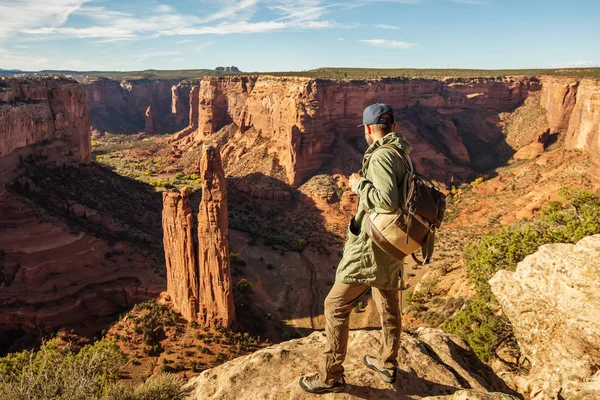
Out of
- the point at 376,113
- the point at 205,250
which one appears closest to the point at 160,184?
the point at 205,250

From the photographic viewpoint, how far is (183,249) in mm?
26766

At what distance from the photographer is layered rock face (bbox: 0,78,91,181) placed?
4003 cm

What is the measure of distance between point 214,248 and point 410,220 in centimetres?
2144

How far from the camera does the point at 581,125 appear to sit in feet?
170

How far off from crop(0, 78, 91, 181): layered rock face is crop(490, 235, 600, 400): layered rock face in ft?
138

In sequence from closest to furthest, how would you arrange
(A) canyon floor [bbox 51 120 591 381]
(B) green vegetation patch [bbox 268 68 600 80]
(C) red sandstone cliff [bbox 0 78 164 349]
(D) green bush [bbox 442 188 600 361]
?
(D) green bush [bbox 442 188 600 361] < (A) canyon floor [bbox 51 120 591 381] < (C) red sandstone cliff [bbox 0 78 164 349] < (B) green vegetation patch [bbox 268 68 600 80]

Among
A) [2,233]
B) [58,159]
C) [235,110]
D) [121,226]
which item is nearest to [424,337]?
[2,233]

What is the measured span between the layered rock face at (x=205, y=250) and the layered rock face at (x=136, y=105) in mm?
106040

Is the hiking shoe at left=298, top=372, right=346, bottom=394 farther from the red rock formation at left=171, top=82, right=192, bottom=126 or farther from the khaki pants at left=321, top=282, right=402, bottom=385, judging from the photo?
the red rock formation at left=171, top=82, right=192, bottom=126

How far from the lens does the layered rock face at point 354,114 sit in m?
61.0

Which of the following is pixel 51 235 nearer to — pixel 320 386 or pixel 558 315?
Answer: pixel 320 386

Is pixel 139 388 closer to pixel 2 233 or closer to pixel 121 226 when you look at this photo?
pixel 2 233

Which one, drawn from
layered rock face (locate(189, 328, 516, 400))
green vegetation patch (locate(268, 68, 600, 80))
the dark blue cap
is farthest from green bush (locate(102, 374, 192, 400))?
green vegetation patch (locate(268, 68, 600, 80))

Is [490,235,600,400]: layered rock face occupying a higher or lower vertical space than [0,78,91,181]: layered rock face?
lower
